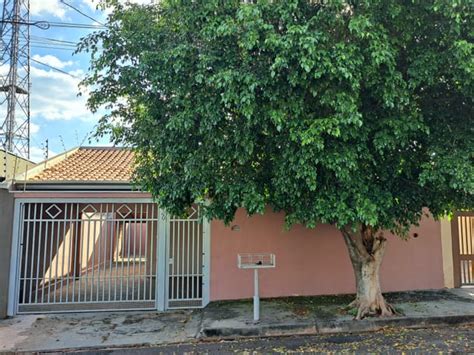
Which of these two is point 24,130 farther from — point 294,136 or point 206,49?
point 294,136

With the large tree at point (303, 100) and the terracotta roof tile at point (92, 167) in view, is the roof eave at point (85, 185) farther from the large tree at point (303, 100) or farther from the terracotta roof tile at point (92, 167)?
the large tree at point (303, 100)

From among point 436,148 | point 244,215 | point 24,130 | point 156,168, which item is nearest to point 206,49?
point 156,168

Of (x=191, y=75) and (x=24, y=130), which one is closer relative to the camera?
(x=191, y=75)

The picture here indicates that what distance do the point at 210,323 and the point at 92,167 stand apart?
5432mm

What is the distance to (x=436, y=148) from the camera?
4770mm

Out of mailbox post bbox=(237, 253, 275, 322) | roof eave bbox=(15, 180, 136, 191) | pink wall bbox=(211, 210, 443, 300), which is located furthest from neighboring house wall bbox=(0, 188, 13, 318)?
mailbox post bbox=(237, 253, 275, 322)

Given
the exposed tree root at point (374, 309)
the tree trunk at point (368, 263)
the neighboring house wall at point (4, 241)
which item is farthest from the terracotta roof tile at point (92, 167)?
the exposed tree root at point (374, 309)

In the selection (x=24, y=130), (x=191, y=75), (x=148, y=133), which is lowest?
(x=148, y=133)

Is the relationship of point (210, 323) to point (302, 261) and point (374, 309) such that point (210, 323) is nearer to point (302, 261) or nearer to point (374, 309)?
point (302, 261)

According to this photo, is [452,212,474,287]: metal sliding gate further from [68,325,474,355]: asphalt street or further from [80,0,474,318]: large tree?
[80,0,474,318]: large tree

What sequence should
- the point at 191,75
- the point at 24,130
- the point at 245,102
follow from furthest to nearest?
the point at 24,130 < the point at 191,75 < the point at 245,102

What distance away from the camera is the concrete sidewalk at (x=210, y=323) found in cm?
572

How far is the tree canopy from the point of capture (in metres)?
4.20

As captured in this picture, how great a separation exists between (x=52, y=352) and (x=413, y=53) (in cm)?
658
